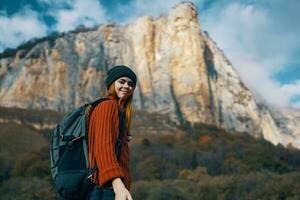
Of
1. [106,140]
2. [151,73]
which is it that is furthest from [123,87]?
[151,73]

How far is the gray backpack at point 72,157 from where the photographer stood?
2281 millimetres

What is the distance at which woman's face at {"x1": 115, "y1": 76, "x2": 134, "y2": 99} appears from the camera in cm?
265

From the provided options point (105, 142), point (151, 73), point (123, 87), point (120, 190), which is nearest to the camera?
point (120, 190)

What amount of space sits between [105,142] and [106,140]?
0.04ft

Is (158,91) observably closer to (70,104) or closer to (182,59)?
(182,59)

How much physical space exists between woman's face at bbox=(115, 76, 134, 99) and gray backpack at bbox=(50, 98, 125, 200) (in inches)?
10.6

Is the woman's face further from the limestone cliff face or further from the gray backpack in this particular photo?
the limestone cliff face

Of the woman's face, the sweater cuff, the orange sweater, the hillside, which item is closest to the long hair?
the woman's face

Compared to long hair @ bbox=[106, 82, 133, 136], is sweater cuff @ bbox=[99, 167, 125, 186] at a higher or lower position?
lower

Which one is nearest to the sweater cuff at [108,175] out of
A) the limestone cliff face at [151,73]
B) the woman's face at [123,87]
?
the woman's face at [123,87]

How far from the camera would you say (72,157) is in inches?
91.4

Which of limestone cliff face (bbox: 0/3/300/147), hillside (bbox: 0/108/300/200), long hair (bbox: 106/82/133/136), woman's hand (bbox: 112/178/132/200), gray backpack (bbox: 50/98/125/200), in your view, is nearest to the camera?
woman's hand (bbox: 112/178/132/200)

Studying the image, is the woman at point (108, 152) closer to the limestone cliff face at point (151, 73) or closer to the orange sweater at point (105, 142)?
the orange sweater at point (105, 142)

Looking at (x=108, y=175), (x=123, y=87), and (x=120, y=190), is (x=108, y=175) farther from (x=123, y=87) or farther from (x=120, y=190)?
(x=123, y=87)
